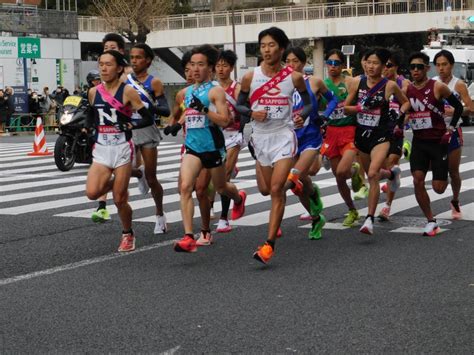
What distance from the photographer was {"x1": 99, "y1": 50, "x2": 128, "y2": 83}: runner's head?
884cm

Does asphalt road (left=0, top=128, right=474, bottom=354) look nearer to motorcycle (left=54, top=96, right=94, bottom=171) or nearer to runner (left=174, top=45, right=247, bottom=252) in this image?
runner (left=174, top=45, right=247, bottom=252)

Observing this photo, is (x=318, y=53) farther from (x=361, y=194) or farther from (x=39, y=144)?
(x=361, y=194)

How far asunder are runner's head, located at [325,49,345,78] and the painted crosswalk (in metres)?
1.65

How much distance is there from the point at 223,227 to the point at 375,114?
6.37ft

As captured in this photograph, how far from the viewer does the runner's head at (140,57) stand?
973 centimetres

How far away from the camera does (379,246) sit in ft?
30.5

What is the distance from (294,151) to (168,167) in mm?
10398

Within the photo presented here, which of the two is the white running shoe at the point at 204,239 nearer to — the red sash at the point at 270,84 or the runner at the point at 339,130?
the red sash at the point at 270,84

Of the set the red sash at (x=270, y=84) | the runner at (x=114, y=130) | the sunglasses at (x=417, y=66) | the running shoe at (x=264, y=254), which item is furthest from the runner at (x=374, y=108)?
the runner at (x=114, y=130)

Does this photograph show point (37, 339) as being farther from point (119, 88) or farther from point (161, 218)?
point (161, 218)

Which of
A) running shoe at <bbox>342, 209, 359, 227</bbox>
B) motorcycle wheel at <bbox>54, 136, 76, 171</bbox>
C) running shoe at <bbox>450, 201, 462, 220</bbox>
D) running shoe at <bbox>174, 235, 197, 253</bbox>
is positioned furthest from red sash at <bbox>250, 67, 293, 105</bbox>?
motorcycle wheel at <bbox>54, 136, 76, 171</bbox>

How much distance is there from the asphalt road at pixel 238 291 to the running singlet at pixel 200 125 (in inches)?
38.2

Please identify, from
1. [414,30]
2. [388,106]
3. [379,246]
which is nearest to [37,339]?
[379,246]

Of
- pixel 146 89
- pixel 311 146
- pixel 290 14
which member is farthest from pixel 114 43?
pixel 290 14
